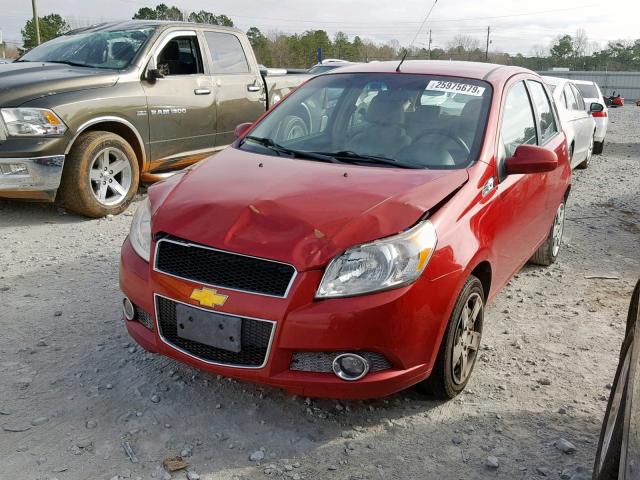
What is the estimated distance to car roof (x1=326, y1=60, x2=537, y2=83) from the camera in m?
3.91

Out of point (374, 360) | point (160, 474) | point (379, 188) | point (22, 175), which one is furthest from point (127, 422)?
point (22, 175)

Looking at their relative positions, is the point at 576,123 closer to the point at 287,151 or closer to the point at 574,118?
the point at 574,118

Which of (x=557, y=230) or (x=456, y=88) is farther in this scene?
(x=557, y=230)

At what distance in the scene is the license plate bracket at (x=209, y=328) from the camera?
103 inches

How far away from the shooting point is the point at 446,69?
4.01 meters

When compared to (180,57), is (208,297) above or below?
below

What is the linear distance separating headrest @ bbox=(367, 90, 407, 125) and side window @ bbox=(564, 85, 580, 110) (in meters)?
6.51

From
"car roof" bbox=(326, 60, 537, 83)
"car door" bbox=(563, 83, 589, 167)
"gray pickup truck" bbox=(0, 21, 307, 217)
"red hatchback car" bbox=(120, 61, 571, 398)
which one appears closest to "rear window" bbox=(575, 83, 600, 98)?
"car door" bbox=(563, 83, 589, 167)

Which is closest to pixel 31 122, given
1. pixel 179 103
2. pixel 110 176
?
pixel 110 176

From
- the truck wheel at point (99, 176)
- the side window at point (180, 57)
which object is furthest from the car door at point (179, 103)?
the truck wheel at point (99, 176)

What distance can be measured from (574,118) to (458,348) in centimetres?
742

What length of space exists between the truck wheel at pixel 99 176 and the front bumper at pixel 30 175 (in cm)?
17

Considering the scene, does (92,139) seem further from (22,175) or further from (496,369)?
(496,369)

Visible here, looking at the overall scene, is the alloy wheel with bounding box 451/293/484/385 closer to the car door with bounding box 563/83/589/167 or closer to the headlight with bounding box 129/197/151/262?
the headlight with bounding box 129/197/151/262
